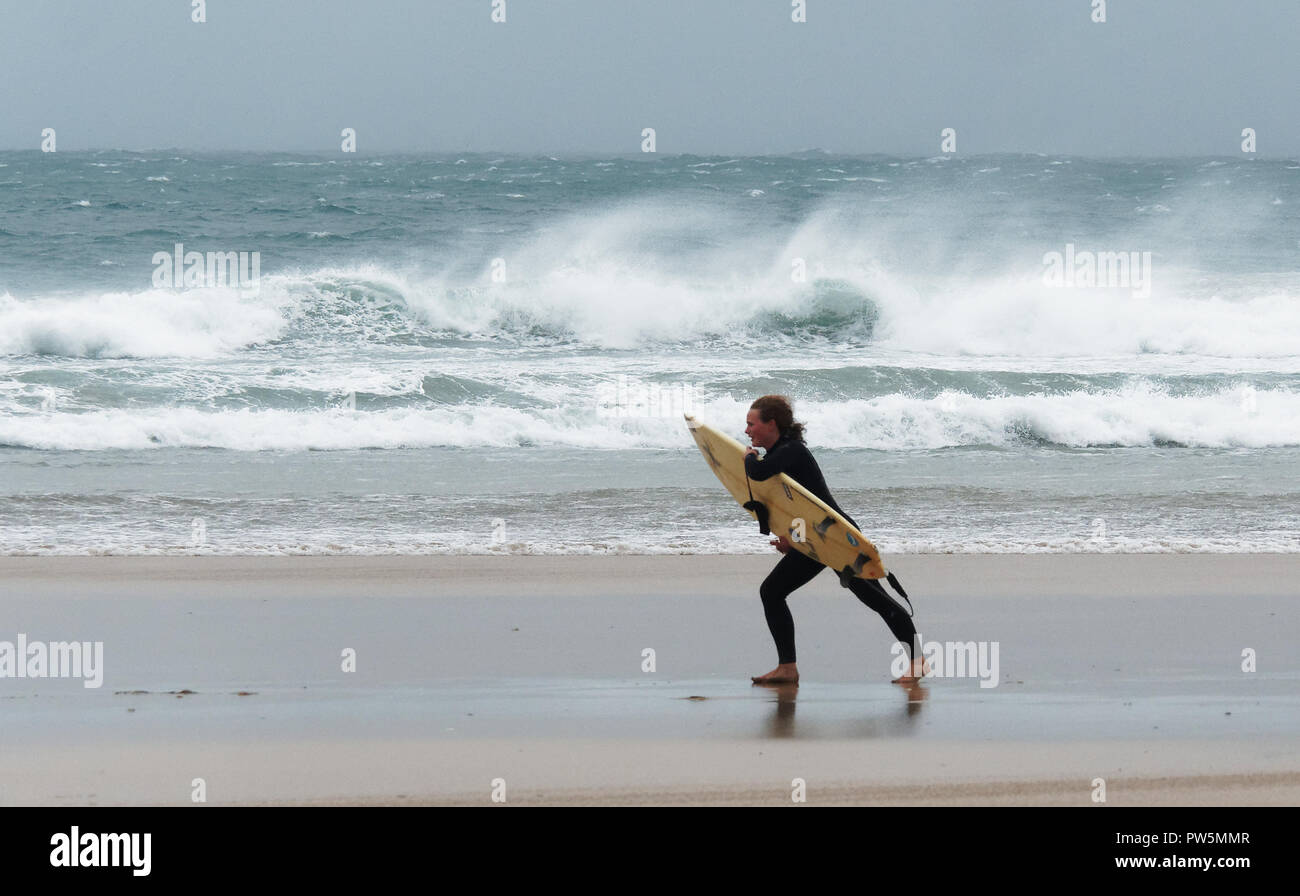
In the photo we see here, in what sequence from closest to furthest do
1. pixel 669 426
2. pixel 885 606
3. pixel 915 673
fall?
1. pixel 885 606
2. pixel 915 673
3. pixel 669 426

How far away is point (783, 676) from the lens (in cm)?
554

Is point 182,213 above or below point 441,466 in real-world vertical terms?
above

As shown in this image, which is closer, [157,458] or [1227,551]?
[1227,551]

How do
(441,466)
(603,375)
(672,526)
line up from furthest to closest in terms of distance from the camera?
(603,375) → (441,466) → (672,526)

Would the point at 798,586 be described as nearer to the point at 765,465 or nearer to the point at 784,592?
the point at 784,592

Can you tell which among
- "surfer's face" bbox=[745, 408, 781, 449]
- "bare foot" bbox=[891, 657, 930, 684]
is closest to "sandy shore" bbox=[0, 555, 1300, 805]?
"bare foot" bbox=[891, 657, 930, 684]

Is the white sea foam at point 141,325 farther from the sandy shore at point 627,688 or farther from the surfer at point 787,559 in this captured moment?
the surfer at point 787,559

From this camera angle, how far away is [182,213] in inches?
1351

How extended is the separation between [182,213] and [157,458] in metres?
23.4

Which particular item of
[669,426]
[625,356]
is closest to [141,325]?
[625,356]

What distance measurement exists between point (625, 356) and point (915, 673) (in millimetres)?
15603

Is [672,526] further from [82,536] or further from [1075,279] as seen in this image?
[1075,279]
